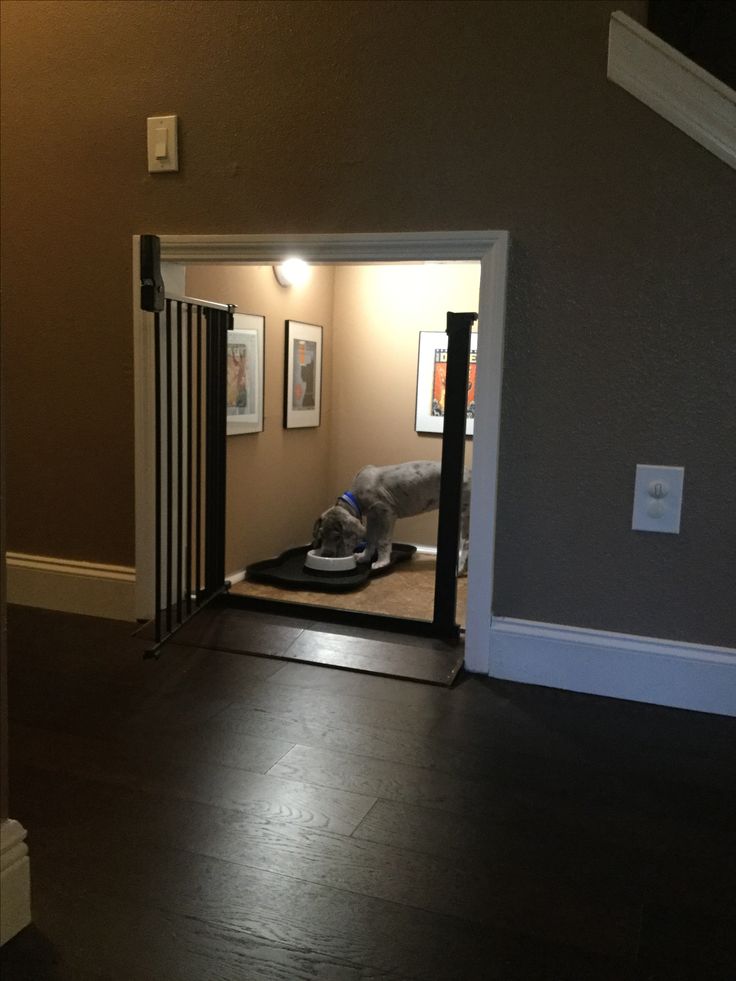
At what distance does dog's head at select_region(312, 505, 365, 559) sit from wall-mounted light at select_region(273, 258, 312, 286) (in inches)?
50.8

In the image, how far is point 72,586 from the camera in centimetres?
357

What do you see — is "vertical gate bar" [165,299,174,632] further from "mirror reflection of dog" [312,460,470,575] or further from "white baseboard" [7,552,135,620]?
"mirror reflection of dog" [312,460,470,575]

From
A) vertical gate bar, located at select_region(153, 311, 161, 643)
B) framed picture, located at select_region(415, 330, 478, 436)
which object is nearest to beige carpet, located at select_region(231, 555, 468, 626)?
vertical gate bar, located at select_region(153, 311, 161, 643)

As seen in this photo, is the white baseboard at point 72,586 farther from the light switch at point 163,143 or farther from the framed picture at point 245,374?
the light switch at point 163,143

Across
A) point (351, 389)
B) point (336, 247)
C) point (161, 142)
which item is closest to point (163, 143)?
point (161, 142)

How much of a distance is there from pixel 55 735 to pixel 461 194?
2223 millimetres

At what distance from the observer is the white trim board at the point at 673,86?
8.20ft

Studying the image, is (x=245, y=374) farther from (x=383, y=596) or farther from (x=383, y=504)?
(x=383, y=596)

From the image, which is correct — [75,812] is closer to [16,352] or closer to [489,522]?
[489,522]

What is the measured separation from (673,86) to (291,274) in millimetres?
2403

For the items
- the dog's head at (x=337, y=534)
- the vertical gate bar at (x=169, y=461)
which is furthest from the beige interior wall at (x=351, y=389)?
the vertical gate bar at (x=169, y=461)

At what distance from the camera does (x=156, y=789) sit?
212 centimetres

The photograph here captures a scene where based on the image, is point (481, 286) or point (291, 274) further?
point (291, 274)

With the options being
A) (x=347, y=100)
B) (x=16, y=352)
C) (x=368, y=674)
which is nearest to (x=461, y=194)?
(x=347, y=100)
